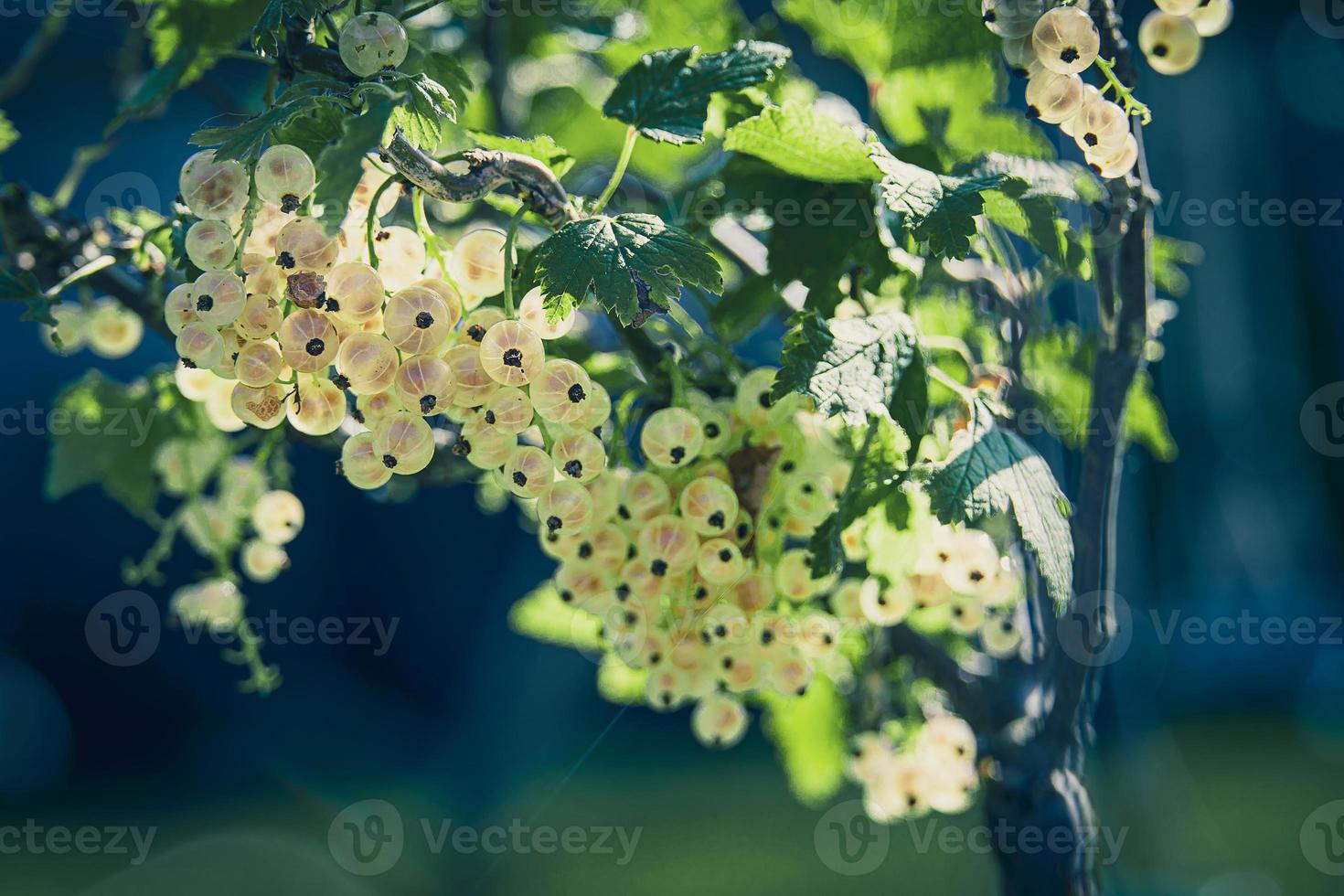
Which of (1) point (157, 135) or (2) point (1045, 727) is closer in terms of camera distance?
(2) point (1045, 727)

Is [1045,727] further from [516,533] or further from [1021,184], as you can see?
[516,533]

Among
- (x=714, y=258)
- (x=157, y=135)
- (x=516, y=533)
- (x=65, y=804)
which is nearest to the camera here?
(x=714, y=258)

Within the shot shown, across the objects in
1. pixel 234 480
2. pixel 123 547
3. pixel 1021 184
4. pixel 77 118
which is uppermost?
pixel 1021 184

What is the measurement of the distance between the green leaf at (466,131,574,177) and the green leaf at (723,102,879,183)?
0.09 metres

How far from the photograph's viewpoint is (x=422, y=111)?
0.45m

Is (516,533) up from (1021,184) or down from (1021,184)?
down

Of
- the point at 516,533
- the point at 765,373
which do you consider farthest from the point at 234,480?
the point at 516,533

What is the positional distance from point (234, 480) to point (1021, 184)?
0.57m

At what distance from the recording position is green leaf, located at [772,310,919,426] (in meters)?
0.48

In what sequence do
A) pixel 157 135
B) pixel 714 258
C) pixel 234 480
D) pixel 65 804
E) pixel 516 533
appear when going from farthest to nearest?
pixel 516 533
pixel 65 804
pixel 157 135
pixel 234 480
pixel 714 258

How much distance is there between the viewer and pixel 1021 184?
513mm

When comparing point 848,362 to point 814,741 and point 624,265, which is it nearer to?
point 624,265

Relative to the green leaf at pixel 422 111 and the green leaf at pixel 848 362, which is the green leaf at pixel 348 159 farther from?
the green leaf at pixel 848 362

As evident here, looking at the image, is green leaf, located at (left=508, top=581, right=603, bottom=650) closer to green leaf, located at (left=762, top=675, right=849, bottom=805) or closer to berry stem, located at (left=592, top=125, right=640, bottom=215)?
green leaf, located at (left=762, top=675, right=849, bottom=805)
